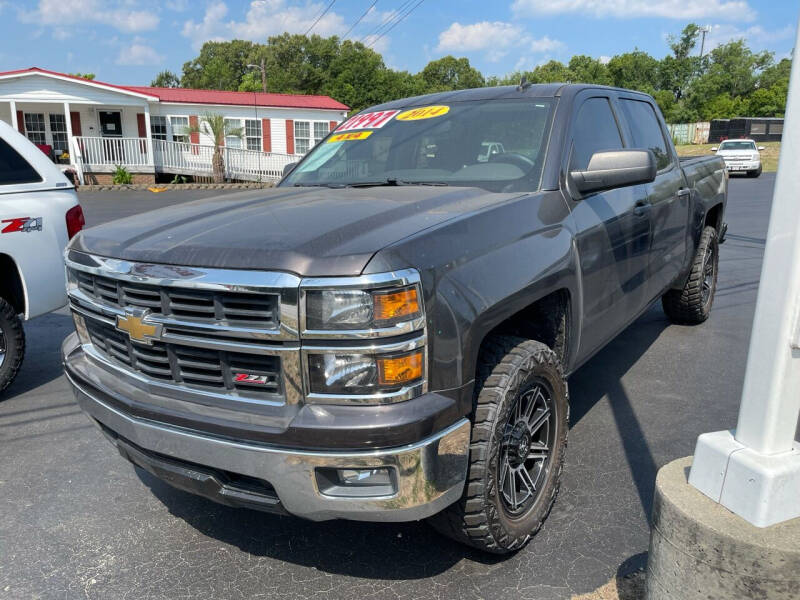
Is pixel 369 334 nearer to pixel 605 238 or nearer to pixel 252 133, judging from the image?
pixel 605 238

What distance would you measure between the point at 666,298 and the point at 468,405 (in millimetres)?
4256

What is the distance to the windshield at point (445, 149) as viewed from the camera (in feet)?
10.5

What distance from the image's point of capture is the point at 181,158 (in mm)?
26547

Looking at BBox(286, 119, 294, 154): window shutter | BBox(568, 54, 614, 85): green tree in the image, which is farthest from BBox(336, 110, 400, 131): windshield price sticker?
BBox(568, 54, 614, 85): green tree

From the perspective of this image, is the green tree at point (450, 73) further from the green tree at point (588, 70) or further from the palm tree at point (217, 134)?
the palm tree at point (217, 134)

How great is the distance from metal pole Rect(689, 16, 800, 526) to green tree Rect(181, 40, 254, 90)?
292 feet

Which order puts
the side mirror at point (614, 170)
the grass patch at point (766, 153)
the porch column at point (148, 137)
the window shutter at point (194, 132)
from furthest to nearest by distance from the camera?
the grass patch at point (766, 153)
the window shutter at point (194, 132)
the porch column at point (148, 137)
the side mirror at point (614, 170)

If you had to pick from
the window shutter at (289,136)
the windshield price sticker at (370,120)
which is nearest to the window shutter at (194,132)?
the window shutter at (289,136)

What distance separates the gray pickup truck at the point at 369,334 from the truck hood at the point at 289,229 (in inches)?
0.4

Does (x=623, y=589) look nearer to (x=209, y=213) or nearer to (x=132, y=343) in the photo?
(x=132, y=343)

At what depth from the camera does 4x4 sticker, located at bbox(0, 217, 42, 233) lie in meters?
4.23

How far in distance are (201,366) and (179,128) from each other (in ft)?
93.2

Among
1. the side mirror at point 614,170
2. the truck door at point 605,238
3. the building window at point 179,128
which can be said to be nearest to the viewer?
→ the side mirror at point 614,170

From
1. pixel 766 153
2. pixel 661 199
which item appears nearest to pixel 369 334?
pixel 661 199
